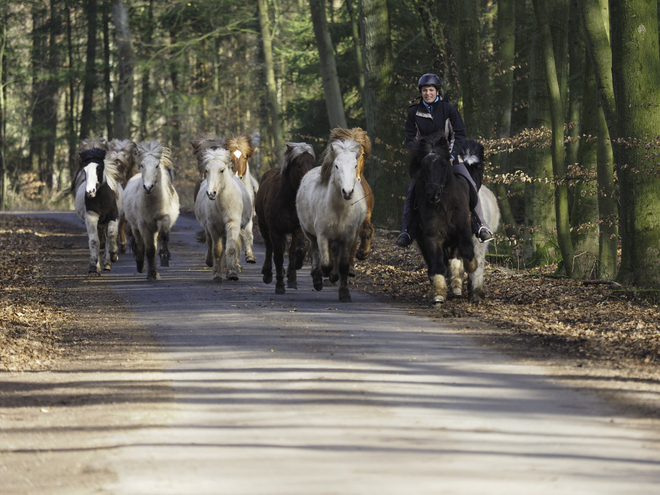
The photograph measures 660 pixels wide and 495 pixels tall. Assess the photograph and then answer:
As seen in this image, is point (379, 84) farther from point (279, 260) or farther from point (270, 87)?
point (270, 87)

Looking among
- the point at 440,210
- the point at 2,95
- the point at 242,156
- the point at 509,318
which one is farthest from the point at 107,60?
the point at 509,318

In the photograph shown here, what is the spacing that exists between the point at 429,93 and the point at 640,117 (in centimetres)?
274

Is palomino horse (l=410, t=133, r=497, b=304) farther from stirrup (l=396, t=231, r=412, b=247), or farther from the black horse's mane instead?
stirrup (l=396, t=231, r=412, b=247)

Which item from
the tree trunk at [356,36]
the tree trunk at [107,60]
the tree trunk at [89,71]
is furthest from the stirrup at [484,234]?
the tree trunk at [89,71]

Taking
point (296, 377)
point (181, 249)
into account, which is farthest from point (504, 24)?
point (296, 377)

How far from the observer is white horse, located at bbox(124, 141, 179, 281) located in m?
15.5

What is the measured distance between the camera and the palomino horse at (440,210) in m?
10.9

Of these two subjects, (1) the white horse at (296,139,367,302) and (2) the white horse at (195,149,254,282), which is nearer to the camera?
(1) the white horse at (296,139,367,302)

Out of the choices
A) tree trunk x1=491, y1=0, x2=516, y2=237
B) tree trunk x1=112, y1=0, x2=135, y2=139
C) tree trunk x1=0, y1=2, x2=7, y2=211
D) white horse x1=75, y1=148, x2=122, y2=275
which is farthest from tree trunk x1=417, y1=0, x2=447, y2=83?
tree trunk x1=0, y1=2, x2=7, y2=211

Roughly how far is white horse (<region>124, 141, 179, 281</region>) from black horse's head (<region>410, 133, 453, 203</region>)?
19.4 feet

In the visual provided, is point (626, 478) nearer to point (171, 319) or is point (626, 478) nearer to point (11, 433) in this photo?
point (11, 433)

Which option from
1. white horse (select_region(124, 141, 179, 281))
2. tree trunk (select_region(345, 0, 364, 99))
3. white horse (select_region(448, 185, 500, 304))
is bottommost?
white horse (select_region(448, 185, 500, 304))

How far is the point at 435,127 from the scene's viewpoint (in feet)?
38.2

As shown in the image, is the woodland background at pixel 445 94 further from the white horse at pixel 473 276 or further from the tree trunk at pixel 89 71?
the white horse at pixel 473 276
